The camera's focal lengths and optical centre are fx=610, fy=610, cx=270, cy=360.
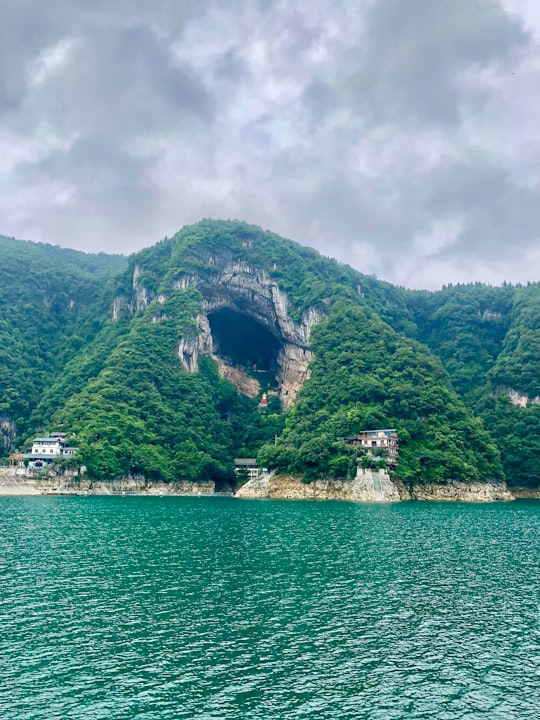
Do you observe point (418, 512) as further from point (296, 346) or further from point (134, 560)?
point (296, 346)

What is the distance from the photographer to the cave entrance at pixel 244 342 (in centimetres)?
17512

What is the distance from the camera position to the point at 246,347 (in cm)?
18025

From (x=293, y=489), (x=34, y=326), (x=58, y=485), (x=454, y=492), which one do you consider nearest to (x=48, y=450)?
(x=58, y=485)

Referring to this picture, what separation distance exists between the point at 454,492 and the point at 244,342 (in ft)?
307

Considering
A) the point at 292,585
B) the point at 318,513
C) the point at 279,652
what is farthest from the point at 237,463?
the point at 279,652

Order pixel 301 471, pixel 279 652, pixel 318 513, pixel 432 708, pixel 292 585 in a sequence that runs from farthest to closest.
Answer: pixel 301 471, pixel 318 513, pixel 292 585, pixel 279 652, pixel 432 708

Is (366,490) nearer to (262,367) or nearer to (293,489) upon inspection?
(293,489)

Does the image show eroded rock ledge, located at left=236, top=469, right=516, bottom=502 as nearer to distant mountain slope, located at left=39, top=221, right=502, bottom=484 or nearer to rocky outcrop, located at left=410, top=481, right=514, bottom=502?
rocky outcrop, located at left=410, top=481, right=514, bottom=502

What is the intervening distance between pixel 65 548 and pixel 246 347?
139084mm

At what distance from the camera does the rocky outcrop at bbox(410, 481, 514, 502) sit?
97500 millimetres

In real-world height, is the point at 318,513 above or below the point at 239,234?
below

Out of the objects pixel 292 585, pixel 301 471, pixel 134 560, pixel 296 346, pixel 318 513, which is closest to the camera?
pixel 292 585

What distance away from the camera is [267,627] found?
25.1 metres

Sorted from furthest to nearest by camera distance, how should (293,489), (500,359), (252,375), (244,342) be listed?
(244,342) < (252,375) < (500,359) < (293,489)
